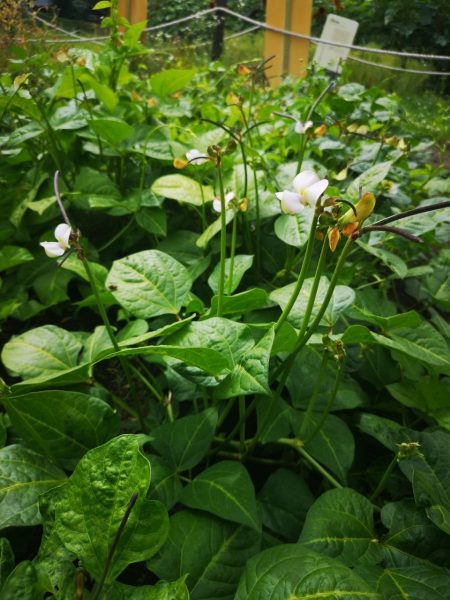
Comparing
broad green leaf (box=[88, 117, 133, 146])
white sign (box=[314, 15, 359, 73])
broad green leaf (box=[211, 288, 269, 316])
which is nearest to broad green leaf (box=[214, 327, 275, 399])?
broad green leaf (box=[211, 288, 269, 316])

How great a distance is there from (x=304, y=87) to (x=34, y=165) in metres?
1.30

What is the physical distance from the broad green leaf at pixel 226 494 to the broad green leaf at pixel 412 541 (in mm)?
159

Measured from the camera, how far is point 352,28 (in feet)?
6.33

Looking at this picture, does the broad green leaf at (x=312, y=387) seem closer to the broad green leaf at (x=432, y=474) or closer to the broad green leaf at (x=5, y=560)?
the broad green leaf at (x=432, y=474)

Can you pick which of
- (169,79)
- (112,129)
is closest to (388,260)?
(112,129)

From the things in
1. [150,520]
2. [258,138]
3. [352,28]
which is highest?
[352,28]

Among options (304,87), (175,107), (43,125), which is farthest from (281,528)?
(304,87)

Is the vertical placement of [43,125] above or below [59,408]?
above

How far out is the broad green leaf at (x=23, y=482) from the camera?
1.68ft

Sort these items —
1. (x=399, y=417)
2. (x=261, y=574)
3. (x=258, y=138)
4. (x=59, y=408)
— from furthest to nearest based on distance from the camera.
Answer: (x=258, y=138) < (x=399, y=417) < (x=59, y=408) < (x=261, y=574)

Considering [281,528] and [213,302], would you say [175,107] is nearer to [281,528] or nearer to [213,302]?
[213,302]

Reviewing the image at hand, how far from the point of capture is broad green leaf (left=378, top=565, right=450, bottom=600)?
1.56 ft

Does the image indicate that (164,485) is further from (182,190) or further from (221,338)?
(182,190)

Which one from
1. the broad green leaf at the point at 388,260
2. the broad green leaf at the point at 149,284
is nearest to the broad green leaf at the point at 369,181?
the broad green leaf at the point at 388,260
